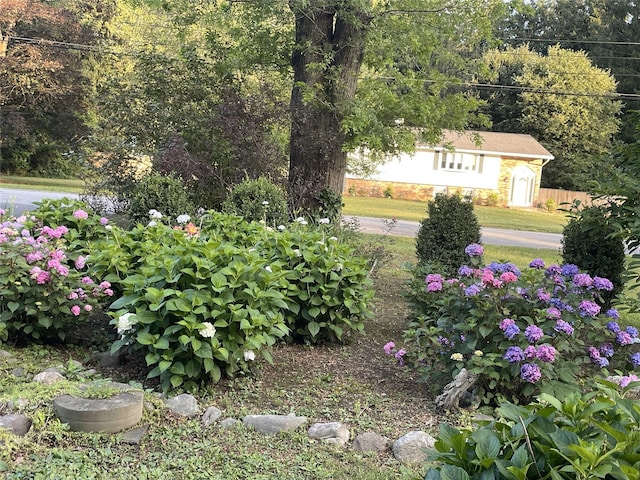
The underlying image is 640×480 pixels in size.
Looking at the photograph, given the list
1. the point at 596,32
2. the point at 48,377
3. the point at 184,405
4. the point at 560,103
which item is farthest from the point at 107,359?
the point at 596,32

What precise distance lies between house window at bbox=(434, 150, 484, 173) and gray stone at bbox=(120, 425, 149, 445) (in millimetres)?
28897

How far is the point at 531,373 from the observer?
320 centimetres

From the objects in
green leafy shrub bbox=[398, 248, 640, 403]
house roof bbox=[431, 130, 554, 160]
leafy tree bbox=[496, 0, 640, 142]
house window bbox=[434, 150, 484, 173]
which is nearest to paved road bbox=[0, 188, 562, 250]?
green leafy shrub bbox=[398, 248, 640, 403]

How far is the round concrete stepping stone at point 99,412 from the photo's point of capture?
113 inches

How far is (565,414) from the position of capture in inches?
63.2

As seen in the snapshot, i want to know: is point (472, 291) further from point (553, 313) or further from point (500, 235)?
point (500, 235)

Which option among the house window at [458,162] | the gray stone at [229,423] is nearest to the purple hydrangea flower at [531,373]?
the gray stone at [229,423]

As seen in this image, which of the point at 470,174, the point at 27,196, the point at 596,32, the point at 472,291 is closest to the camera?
the point at 472,291

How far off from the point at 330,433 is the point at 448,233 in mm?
Result: 3918

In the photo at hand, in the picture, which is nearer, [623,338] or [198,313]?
[198,313]

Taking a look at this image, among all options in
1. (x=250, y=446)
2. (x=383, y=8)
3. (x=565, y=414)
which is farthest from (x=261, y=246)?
(x=383, y=8)

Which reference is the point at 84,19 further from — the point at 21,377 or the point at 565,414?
the point at 565,414

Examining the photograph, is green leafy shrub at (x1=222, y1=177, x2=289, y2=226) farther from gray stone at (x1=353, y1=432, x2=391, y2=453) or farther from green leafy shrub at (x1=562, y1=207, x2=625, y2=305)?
gray stone at (x1=353, y1=432, x2=391, y2=453)

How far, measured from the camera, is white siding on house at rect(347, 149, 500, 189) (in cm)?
3034
